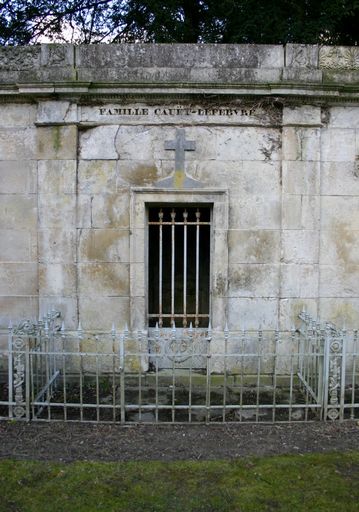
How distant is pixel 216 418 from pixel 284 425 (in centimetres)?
72

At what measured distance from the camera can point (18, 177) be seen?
6.44 metres

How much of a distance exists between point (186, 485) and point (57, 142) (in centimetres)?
440

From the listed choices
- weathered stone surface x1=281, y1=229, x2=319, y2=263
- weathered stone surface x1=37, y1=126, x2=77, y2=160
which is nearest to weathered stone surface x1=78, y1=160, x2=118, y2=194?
weathered stone surface x1=37, y1=126, x2=77, y2=160

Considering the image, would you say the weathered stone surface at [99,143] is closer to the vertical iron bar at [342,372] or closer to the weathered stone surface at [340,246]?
the weathered stone surface at [340,246]

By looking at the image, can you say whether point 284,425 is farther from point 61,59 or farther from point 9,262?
point 61,59

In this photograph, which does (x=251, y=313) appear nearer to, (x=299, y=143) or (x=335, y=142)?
(x=299, y=143)

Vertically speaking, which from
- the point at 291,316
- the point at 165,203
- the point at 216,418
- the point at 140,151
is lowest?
the point at 216,418

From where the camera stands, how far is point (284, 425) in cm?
507

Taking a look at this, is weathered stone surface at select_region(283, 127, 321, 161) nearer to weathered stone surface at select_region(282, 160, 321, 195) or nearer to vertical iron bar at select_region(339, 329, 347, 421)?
weathered stone surface at select_region(282, 160, 321, 195)

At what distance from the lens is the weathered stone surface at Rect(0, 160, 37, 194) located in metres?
6.43

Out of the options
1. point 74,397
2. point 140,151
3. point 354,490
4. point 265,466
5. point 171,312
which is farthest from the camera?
point 171,312

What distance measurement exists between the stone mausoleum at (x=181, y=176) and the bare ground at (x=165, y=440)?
5.53 ft

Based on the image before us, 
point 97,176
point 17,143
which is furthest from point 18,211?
point 97,176

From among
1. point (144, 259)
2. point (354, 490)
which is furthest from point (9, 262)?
point (354, 490)
